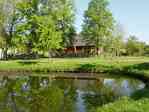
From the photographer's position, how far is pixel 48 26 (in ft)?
235

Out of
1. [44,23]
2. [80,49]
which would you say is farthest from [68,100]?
[80,49]

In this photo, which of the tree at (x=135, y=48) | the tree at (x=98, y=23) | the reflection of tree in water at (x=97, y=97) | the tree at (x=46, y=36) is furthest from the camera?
the tree at (x=135, y=48)

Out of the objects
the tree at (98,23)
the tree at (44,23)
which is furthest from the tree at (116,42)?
the tree at (44,23)

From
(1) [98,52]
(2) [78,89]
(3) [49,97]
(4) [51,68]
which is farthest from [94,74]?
(1) [98,52]

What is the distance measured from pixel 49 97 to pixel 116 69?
83.2 ft

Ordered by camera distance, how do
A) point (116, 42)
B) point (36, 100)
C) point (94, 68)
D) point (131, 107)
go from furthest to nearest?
point (116, 42) → point (94, 68) → point (36, 100) → point (131, 107)

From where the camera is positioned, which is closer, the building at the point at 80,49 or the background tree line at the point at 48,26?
the background tree line at the point at 48,26

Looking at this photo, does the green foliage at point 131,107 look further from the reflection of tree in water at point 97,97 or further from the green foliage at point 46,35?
the green foliage at point 46,35

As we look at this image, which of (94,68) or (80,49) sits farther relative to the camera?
(80,49)

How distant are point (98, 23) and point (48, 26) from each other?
24.2 meters

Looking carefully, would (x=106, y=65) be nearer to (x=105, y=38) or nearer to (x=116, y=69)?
(x=116, y=69)

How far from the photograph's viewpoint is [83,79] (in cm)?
5122

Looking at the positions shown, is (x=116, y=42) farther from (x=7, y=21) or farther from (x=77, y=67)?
(x=77, y=67)

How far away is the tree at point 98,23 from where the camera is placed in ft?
301
